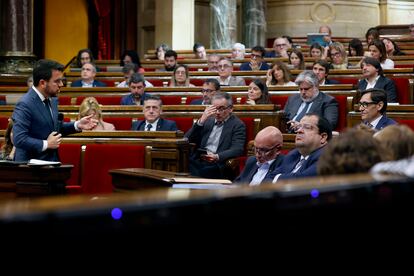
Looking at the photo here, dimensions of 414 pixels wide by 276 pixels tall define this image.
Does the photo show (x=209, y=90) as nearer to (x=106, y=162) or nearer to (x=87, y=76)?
(x=106, y=162)

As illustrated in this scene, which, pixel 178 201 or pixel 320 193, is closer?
pixel 178 201

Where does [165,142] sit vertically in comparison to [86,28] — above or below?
below

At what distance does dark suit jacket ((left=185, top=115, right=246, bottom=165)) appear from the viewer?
6.05m

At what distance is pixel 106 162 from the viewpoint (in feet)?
18.2

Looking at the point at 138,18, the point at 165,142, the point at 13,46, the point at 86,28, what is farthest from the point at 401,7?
the point at 165,142

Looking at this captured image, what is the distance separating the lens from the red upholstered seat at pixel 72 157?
18.4 ft

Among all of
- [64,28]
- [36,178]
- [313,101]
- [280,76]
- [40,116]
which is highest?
[64,28]

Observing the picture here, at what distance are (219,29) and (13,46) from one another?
4.56 metres

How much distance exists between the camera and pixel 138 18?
53.1 feet

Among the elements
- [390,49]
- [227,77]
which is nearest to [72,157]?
[227,77]

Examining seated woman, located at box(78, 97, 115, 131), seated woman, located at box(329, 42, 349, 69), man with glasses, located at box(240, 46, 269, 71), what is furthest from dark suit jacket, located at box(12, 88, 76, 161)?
man with glasses, located at box(240, 46, 269, 71)

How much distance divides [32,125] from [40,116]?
0.07 m

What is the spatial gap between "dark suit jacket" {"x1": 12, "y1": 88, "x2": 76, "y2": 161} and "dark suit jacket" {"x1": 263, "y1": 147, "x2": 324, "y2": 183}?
1259 millimetres

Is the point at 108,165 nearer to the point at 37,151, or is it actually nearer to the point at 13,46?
the point at 37,151
